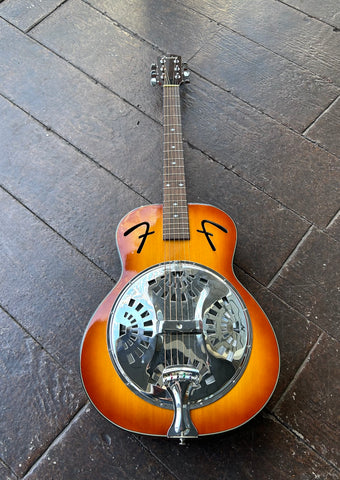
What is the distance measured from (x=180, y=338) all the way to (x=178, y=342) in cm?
1

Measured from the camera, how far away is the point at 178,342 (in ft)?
3.63

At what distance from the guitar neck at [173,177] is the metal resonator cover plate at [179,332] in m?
0.14

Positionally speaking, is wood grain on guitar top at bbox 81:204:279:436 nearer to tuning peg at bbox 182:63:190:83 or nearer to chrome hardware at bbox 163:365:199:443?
chrome hardware at bbox 163:365:199:443

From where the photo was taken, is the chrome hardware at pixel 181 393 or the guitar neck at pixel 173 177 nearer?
the chrome hardware at pixel 181 393

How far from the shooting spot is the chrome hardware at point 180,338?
1.07 metres

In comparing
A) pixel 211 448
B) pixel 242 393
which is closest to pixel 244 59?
pixel 242 393

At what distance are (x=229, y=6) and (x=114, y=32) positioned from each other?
0.56 m

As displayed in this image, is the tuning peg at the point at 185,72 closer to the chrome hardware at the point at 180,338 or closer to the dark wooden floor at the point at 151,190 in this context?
the dark wooden floor at the point at 151,190

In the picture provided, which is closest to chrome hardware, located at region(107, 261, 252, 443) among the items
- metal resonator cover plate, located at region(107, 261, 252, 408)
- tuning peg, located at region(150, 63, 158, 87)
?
metal resonator cover plate, located at region(107, 261, 252, 408)

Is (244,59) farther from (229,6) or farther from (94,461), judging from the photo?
(94,461)

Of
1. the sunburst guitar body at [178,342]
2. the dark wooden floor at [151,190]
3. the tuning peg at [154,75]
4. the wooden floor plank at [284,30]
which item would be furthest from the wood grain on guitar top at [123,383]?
the wooden floor plank at [284,30]

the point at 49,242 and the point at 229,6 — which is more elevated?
the point at 229,6

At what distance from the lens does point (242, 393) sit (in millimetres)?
→ 1093

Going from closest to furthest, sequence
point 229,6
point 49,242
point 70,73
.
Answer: point 49,242
point 70,73
point 229,6
